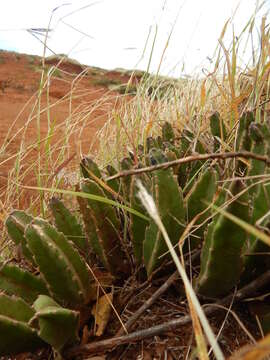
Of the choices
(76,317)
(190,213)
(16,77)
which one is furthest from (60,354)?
(16,77)

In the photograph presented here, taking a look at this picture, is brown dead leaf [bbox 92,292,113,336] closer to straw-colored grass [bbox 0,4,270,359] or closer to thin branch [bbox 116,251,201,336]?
thin branch [bbox 116,251,201,336]

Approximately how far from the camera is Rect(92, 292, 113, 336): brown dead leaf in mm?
1062

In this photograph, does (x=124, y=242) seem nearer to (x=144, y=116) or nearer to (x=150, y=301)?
(x=150, y=301)

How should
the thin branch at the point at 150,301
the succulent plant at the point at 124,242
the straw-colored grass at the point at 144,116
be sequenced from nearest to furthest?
1. the succulent plant at the point at 124,242
2. the thin branch at the point at 150,301
3. the straw-colored grass at the point at 144,116

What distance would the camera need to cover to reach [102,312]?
1.10 m

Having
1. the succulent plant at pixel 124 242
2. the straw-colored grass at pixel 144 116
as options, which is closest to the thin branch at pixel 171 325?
the succulent plant at pixel 124 242

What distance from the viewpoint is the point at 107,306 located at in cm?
110

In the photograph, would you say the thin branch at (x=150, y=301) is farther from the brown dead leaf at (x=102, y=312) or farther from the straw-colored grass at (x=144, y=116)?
the straw-colored grass at (x=144, y=116)

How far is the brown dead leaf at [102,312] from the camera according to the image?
3.49 feet

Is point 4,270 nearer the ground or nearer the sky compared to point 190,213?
nearer the ground

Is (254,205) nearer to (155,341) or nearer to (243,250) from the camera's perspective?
(243,250)

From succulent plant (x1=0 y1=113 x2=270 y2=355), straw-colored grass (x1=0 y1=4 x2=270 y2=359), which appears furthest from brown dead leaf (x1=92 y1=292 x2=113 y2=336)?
straw-colored grass (x1=0 y1=4 x2=270 y2=359)

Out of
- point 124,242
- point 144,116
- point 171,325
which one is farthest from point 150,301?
point 144,116

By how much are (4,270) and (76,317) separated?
0.24 m
